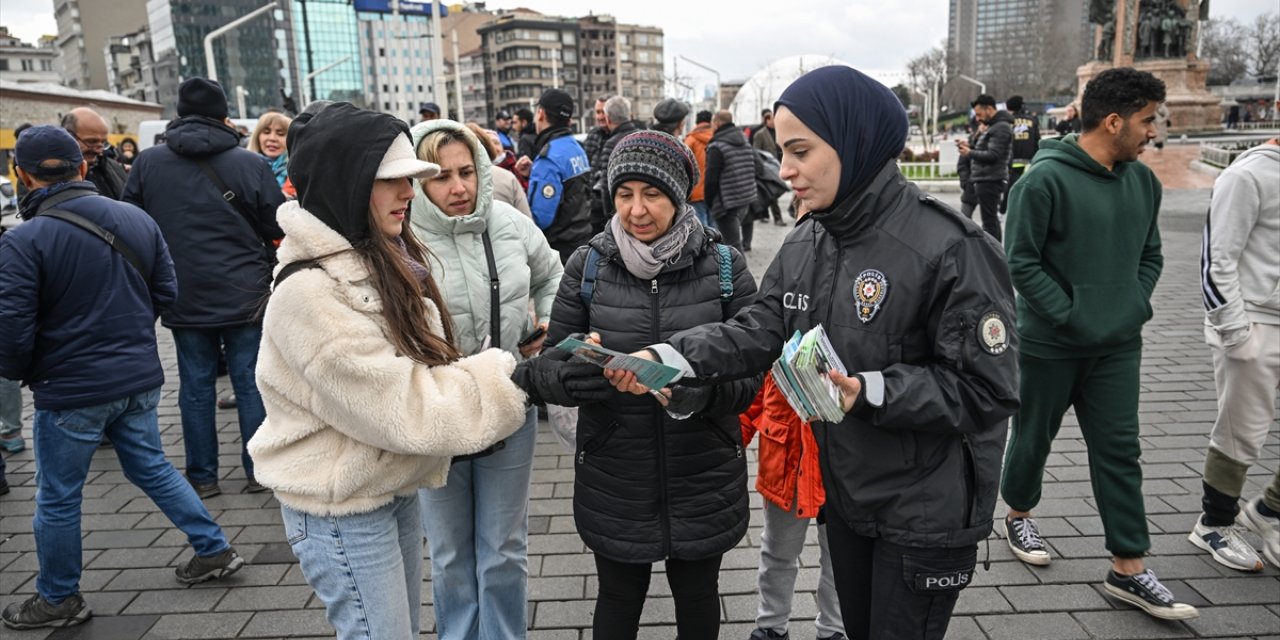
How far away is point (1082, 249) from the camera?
3346 millimetres

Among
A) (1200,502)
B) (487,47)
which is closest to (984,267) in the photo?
(1200,502)

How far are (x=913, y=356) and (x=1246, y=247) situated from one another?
265cm

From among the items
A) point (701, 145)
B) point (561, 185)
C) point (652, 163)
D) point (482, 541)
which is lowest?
point (482, 541)

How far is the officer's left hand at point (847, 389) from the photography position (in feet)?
6.42

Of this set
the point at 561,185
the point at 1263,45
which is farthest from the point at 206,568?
the point at 1263,45

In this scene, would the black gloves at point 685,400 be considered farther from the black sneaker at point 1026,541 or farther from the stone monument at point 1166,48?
the stone monument at point 1166,48

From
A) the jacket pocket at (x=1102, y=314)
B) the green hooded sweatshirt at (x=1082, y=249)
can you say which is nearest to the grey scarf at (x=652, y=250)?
the green hooded sweatshirt at (x=1082, y=249)

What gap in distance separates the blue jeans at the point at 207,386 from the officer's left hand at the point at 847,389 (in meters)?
3.89

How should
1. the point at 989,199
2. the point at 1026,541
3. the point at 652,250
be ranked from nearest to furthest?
the point at 652,250
the point at 1026,541
the point at 989,199

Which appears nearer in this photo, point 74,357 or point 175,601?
point 74,357

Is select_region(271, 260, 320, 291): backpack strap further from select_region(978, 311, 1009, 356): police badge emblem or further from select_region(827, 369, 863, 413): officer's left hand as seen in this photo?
select_region(978, 311, 1009, 356): police badge emblem

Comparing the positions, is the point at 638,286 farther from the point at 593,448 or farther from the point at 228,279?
the point at 228,279

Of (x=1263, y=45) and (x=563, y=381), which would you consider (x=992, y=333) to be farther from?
(x=1263, y=45)

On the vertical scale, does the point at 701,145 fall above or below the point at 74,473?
above
